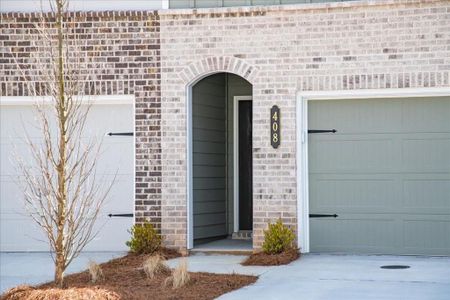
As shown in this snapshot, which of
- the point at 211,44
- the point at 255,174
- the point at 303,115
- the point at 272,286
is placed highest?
the point at 211,44

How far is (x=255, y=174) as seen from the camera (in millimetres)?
13875

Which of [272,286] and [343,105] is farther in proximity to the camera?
[343,105]

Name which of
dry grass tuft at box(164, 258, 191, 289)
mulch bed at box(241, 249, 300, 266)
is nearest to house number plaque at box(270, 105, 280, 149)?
mulch bed at box(241, 249, 300, 266)

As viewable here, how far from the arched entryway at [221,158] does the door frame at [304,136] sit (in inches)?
58.1

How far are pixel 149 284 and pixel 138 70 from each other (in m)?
4.32

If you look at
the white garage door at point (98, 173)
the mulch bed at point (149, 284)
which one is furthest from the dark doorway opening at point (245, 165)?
the mulch bed at point (149, 284)

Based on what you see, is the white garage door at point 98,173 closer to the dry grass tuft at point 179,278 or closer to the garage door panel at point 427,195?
the dry grass tuft at point 179,278

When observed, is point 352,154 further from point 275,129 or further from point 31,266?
point 31,266

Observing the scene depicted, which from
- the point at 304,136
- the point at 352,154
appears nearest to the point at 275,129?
the point at 304,136

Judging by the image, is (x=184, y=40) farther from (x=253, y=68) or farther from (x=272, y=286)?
(x=272, y=286)

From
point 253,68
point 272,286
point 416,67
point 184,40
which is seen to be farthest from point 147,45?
point 272,286

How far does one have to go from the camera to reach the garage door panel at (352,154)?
44.8 ft

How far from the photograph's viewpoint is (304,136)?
45.5 feet

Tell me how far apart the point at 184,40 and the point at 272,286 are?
4.85 metres
